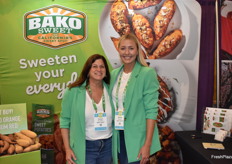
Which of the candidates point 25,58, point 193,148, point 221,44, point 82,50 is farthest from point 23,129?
point 221,44

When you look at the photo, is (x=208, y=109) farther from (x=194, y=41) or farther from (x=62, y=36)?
(x=62, y=36)

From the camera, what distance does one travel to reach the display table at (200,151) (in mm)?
1869

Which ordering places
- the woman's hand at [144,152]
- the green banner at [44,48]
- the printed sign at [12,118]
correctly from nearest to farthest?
the woman's hand at [144,152] < the printed sign at [12,118] < the green banner at [44,48]

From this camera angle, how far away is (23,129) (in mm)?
2281

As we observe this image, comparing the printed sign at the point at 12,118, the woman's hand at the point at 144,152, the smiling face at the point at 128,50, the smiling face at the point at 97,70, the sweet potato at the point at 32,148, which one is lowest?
the sweet potato at the point at 32,148

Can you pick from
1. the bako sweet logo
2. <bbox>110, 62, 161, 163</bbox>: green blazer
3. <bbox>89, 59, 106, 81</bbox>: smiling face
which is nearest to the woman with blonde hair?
<bbox>110, 62, 161, 163</bbox>: green blazer

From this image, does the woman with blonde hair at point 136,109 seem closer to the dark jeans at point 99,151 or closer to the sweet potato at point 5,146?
the dark jeans at point 99,151

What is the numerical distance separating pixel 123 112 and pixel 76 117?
34 centimetres

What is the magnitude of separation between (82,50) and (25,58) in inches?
27.2

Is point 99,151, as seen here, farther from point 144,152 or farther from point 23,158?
point 23,158

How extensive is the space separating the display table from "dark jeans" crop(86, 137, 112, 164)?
Answer: 831mm

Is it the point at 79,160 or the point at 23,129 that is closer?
the point at 79,160

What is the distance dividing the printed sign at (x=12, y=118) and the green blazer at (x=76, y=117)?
2.70 feet

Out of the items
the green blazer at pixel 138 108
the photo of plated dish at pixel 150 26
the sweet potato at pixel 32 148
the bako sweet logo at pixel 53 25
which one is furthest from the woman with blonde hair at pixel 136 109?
the bako sweet logo at pixel 53 25
